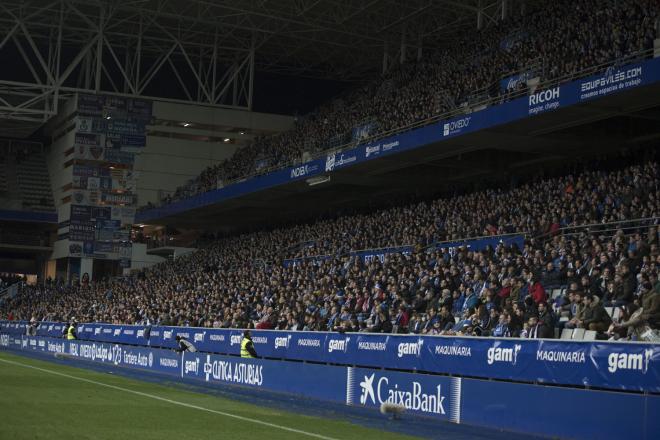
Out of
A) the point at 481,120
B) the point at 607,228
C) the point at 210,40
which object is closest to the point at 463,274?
the point at 607,228

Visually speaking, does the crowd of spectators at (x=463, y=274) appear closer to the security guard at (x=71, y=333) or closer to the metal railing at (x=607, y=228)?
the metal railing at (x=607, y=228)

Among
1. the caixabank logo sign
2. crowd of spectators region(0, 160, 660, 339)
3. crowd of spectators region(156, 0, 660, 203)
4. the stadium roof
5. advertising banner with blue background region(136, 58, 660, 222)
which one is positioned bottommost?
the caixabank logo sign

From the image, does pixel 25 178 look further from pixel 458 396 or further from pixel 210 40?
pixel 458 396

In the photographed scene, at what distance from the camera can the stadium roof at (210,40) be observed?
1829 inches

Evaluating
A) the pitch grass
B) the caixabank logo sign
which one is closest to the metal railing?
the caixabank logo sign

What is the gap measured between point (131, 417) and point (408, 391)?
17.4ft

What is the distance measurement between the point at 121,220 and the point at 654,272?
37.0 m

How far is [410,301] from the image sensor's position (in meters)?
24.2

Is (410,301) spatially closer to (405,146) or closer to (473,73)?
(405,146)

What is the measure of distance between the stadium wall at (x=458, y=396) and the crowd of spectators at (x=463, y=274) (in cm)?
181

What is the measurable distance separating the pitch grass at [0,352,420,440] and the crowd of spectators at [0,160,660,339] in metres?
4.67

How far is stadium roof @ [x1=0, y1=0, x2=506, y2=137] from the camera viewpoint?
152ft

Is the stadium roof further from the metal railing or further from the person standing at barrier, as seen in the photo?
the person standing at barrier

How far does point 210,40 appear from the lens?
55000 mm
